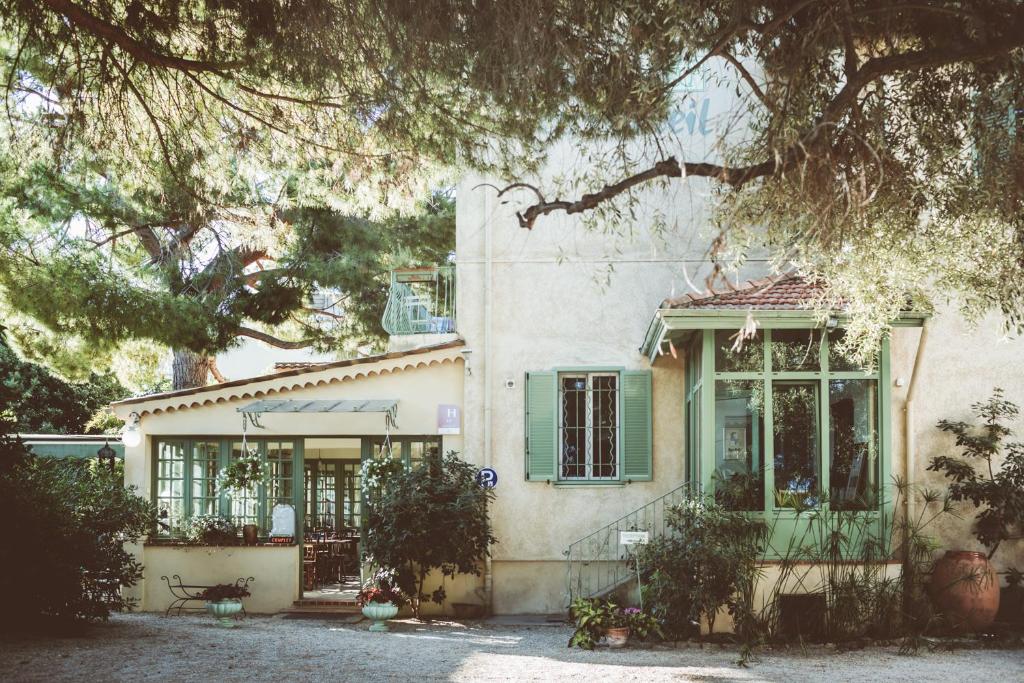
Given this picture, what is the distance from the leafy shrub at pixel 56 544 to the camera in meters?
9.81

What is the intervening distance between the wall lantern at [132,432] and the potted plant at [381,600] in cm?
365

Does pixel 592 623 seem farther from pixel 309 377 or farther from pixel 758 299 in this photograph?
pixel 309 377

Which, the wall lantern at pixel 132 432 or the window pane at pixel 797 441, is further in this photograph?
the wall lantern at pixel 132 432

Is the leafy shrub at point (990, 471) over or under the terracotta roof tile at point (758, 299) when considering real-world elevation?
under

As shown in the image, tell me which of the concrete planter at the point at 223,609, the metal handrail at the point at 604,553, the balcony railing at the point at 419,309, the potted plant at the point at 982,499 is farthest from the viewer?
the balcony railing at the point at 419,309

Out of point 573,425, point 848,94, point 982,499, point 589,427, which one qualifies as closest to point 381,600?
point 573,425

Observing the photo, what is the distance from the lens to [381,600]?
41.1ft

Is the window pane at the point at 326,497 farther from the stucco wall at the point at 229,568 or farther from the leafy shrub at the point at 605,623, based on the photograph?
the leafy shrub at the point at 605,623

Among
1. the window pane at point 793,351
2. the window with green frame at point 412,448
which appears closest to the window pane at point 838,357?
the window pane at point 793,351

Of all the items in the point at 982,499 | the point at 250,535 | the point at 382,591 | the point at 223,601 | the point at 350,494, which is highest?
the point at 982,499

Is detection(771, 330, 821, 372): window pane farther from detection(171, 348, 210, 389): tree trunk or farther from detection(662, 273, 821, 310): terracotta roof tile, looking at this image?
detection(171, 348, 210, 389): tree trunk

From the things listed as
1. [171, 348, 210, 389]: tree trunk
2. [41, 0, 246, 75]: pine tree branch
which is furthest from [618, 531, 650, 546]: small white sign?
[171, 348, 210, 389]: tree trunk

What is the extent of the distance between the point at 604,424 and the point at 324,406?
351 centimetres

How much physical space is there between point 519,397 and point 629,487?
1.77 metres
